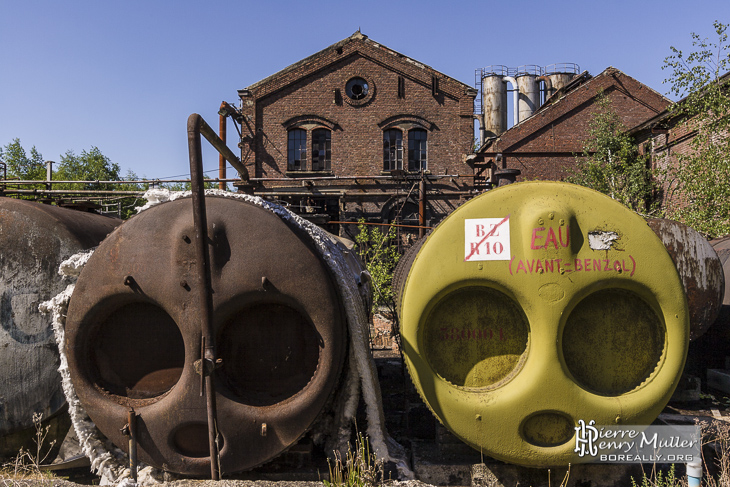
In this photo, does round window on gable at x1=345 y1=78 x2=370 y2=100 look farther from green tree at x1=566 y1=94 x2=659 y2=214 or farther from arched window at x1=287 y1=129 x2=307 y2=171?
green tree at x1=566 y1=94 x2=659 y2=214

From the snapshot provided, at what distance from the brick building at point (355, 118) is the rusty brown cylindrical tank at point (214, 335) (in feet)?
53.2

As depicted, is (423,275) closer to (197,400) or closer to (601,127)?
(197,400)

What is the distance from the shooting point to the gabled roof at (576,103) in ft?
60.2

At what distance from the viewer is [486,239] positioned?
284 centimetres

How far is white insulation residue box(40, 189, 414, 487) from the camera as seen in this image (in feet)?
9.43

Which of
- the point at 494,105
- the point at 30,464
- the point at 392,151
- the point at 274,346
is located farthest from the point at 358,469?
the point at 494,105

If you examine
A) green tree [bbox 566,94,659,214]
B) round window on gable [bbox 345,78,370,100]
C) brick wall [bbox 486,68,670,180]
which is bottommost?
green tree [bbox 566,94,659,214]

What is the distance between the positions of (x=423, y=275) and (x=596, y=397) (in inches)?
46.5

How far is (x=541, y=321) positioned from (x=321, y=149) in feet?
57.3

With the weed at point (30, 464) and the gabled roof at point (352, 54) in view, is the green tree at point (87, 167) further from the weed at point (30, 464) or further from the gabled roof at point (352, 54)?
the weed at point (30, 464)

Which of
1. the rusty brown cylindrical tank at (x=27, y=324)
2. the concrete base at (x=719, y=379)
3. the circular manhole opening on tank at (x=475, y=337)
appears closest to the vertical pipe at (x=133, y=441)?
the rusty brown cylindrical tank at (x=27, y=324)

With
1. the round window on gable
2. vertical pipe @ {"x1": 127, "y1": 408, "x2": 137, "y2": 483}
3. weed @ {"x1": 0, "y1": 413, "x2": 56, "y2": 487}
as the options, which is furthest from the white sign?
the round window on gable

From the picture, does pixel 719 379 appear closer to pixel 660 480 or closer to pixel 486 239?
pixel 660 480

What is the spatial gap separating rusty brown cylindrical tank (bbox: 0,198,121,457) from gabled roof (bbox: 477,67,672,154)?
16.9m
